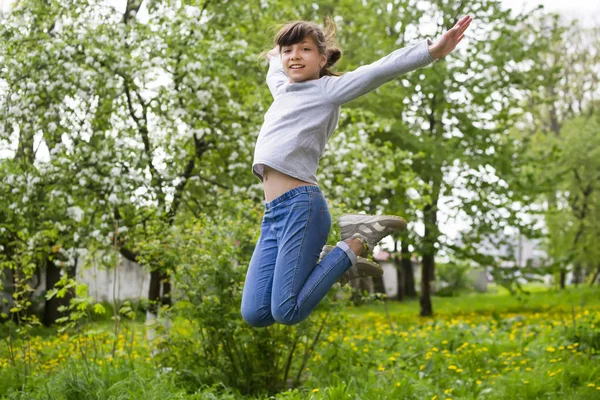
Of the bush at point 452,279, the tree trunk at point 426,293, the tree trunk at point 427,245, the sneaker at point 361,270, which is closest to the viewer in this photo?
the sneaker at point 361,270

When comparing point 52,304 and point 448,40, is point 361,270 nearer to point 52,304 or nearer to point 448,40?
point 448,40

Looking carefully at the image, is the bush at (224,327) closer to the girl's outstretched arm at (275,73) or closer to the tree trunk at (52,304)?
the girl's outstretched arm at (275,73)

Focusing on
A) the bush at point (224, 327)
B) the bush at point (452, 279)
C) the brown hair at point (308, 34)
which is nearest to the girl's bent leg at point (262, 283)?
the brown hair at point (308, 34)

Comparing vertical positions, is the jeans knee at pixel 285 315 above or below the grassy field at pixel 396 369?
above

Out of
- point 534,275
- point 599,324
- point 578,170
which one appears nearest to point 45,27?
point 599,324

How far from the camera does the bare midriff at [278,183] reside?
3.82 meters

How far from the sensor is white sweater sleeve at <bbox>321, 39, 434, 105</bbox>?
3.37m

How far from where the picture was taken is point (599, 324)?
7.61 m

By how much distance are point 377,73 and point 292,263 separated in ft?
3.36

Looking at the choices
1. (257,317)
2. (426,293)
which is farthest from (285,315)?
(426,293)

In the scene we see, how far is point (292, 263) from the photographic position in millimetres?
3727

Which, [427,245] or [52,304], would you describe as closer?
[52,304]

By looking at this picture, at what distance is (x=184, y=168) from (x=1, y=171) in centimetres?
208

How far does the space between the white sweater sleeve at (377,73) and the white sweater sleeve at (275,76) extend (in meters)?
0.36
